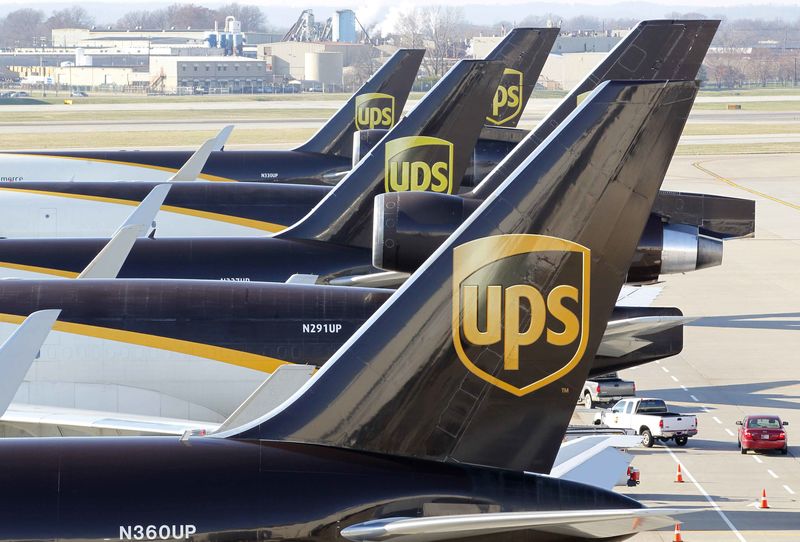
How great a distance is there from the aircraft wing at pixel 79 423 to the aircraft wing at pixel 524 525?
22.5 feet

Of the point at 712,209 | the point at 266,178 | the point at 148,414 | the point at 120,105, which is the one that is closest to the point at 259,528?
the point at 148,414

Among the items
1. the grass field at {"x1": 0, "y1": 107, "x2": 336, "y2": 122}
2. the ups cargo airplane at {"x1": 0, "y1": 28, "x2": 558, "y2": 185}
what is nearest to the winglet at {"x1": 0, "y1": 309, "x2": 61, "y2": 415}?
the ups cargo airplane at {"x1": 0, "y1": 28, "x2": 558, "y2": 185}

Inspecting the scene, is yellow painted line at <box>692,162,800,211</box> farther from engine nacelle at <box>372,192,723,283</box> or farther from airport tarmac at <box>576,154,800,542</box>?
engine nacelle at <box>372,192,723,283</box>

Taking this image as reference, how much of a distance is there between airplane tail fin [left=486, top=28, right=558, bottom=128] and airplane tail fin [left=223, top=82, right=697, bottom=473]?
96.3 feet

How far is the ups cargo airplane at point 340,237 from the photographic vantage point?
23516 mm

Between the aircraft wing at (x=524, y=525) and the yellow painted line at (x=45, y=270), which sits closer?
the aircraft wing at (x=524, y=525)

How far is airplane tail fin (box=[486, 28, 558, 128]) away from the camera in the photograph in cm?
3916

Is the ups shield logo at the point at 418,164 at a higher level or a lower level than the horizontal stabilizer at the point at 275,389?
higher

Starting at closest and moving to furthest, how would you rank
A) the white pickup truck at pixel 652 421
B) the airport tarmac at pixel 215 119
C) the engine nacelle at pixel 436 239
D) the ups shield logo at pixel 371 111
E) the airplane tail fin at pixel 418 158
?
the engine nacelle at pixel 436 239 → the airplane tail fin at pixel 418 158 → the white pickup truck at pixel 652 421 → the ups shield logo at pixel 371 111 → the airport tarmac at pixel 215 119

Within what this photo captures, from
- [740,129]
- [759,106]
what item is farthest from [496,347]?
[759,106]

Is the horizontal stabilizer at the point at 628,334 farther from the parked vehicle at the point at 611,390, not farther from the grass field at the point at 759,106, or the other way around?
the grass field at the point at 759,106

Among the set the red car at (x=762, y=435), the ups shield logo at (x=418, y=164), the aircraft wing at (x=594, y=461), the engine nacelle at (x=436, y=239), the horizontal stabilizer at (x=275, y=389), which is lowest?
the red car at (x=762, y=435)

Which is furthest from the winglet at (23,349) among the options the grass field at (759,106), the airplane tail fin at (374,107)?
the grass field at (759,106)

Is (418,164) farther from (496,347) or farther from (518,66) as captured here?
(496,347)
